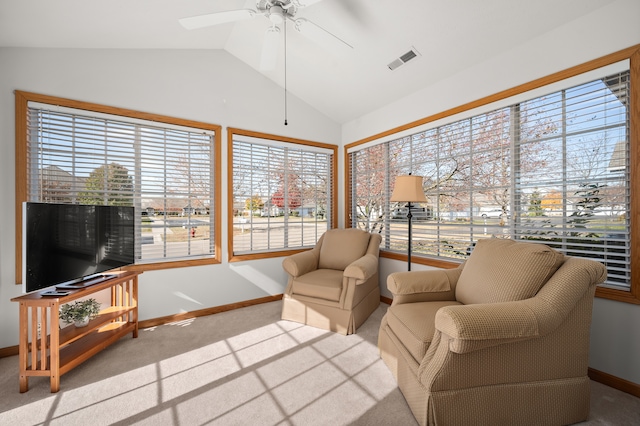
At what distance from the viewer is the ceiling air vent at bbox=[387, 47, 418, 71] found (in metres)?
2.66

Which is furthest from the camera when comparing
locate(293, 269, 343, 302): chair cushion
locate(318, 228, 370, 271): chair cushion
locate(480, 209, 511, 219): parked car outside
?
locate(318, 228, 370, 271): chair cushion

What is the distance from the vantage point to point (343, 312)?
2.71 m

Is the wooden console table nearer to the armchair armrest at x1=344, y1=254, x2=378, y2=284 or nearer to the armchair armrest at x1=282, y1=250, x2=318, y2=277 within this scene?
the armchair armrest at x1=282, y1=250, x2=318, y2=277

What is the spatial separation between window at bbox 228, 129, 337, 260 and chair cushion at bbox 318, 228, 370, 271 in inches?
24.9

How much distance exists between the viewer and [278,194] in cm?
386

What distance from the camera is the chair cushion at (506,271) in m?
1.58

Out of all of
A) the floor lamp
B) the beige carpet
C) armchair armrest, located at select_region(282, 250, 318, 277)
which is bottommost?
the beige carpet

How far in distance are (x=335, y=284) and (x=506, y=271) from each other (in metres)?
1.51

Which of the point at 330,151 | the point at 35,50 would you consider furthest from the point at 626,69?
the point at 35,50

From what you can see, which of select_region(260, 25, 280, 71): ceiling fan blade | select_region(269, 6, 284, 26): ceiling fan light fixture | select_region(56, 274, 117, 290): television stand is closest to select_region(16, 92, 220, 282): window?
select_region(56, 274, 117, 290): television stand

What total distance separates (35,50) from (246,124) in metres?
1.91

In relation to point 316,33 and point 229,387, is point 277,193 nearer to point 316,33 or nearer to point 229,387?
point 316,33

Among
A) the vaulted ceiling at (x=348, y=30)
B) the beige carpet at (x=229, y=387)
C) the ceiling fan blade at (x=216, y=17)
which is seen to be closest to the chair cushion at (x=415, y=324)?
the beige carpet at (x=229, y=387)

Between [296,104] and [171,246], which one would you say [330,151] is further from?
[171,246]
